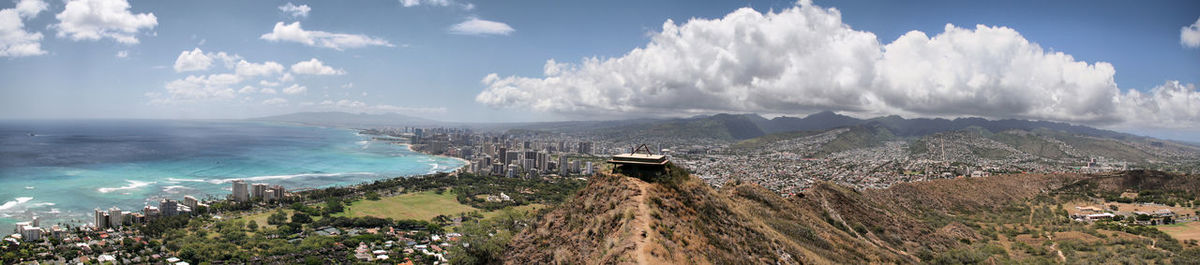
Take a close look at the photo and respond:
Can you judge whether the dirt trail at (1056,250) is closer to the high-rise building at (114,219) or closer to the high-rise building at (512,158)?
the high-rise building at (114,219)

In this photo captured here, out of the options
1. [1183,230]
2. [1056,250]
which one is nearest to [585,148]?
[1056,250]

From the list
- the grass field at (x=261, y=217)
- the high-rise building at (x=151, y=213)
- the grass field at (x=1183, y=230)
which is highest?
the grass field at (x=1183, y=230)

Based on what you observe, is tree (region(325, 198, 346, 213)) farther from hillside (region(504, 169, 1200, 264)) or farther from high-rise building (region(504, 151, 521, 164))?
high-rise building (region(504, 151, 521, 164))

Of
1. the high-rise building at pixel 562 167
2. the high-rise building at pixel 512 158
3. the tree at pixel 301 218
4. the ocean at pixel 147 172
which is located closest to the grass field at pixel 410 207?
the tree at pixel 301 218

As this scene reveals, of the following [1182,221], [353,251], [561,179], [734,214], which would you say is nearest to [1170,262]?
[1182,221]

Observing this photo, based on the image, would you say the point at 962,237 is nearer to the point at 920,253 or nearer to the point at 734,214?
the point at 920,253
